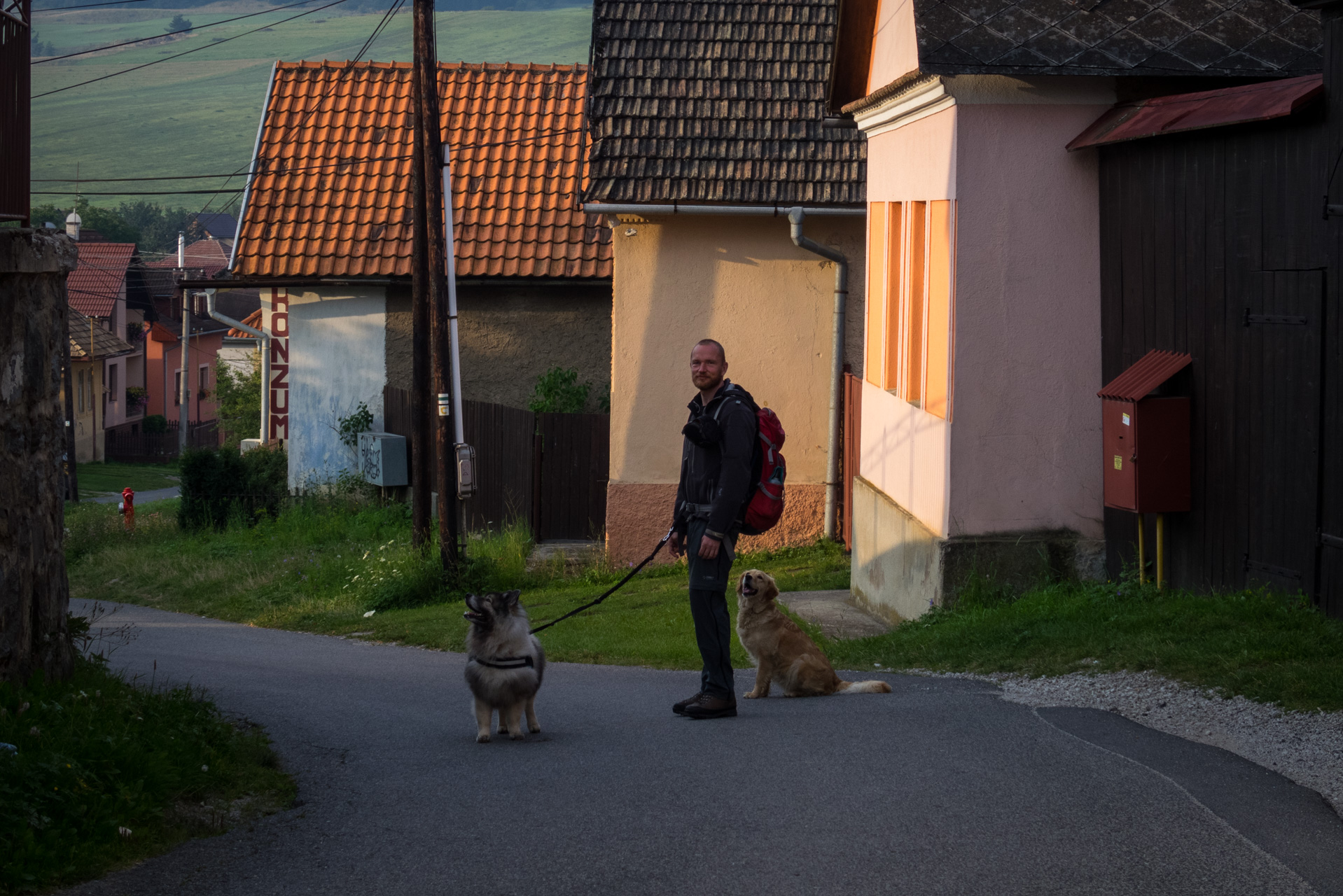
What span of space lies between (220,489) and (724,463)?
57.7 feet

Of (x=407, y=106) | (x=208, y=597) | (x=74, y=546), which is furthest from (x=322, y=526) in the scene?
(x=407, y=106)

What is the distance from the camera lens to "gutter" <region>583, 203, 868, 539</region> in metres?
16.0

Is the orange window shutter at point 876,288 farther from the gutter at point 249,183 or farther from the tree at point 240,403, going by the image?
the tree at point 240,403

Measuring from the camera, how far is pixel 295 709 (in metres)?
8.77

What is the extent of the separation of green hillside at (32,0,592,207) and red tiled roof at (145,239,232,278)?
2965cm

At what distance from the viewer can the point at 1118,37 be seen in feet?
33.5

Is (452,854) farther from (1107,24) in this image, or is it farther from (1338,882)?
(1107,24)

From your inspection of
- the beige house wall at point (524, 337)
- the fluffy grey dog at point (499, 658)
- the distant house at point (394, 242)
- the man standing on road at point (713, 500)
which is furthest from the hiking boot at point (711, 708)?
the beige house wall at point (524, 337)

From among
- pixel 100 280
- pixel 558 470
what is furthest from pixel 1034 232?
pixel 100 280

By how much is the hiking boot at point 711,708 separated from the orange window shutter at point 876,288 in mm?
6048

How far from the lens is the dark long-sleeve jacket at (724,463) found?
7.48 meters

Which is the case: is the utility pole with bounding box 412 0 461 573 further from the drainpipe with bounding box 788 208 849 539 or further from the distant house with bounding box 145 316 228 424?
the distant house with bounding box 145 316 228 424

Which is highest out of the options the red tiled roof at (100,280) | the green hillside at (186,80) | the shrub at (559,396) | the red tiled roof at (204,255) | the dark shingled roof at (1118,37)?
the green hillside at (186,80)

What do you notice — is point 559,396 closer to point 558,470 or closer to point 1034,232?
point 558,470
